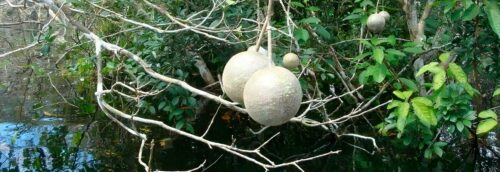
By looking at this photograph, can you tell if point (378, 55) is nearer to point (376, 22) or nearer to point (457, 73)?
point (376, 22)

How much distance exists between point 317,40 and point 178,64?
0.90 meters

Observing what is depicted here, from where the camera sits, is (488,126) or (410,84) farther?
(410,84)

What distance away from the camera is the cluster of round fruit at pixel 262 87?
1.18m

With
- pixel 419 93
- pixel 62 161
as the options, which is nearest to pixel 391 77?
pixel 419 93

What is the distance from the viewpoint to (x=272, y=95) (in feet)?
3.92

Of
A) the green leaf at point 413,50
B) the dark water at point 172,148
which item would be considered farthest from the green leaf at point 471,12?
the dark water at point 172,148

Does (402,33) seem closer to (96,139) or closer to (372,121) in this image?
(372,121)

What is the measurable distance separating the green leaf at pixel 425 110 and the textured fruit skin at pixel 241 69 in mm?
2097

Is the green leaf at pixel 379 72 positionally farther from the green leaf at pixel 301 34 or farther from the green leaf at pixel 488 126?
the green leaf at pixel 488 126

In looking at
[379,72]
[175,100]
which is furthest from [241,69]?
[175,100]

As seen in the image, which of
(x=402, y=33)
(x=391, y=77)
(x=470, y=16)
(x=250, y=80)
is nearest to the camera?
(x=250, y=80)

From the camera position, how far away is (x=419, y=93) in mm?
3980

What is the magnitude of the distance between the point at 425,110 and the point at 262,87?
218 centimetres

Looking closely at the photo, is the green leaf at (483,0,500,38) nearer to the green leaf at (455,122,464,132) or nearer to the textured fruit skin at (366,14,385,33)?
the textured fruit skin at (366,14,385,33)
